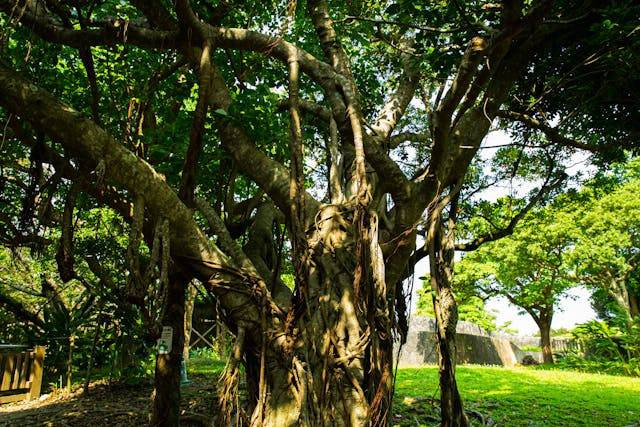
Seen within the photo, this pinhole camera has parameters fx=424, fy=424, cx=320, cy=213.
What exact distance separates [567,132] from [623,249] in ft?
40.4

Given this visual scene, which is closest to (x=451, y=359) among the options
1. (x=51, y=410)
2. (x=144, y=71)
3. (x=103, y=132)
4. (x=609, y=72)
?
(x=609, y=72)

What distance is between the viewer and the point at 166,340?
337cm

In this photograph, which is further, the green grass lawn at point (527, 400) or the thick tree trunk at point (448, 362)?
the green grass lawn at point (527, 400)

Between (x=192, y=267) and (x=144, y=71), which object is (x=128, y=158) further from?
(x=144, y=71)

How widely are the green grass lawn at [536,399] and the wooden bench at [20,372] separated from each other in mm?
5928

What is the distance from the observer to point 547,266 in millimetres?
15773

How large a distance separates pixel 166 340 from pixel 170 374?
11.6 inches

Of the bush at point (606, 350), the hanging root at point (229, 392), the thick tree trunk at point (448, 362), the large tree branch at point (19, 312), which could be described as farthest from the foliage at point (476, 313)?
the hanging root at point (229, 392)

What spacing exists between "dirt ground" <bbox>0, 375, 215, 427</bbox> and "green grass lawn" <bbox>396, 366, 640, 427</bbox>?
2.85m

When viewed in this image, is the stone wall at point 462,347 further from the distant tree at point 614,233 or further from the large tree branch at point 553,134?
the large tree branch at point 553,134

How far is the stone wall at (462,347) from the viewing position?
1471 centimetres

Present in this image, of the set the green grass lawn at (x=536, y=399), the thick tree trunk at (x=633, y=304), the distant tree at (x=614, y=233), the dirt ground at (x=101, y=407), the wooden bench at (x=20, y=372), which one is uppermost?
the distant tree at (x=614, y=233)

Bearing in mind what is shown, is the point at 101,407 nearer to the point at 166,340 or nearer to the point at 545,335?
the point at 166,340

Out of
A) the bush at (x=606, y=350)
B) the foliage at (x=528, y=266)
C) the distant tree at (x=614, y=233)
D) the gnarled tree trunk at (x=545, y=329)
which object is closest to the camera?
the bush at (x=606, y=350)
